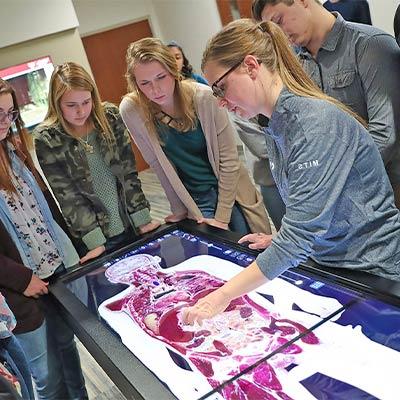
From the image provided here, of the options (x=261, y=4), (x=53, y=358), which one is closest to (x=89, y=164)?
(x=53, y=358)

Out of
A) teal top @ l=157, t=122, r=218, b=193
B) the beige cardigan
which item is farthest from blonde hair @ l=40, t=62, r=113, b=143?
teal top @ l=157, t=122, r=218, b=193

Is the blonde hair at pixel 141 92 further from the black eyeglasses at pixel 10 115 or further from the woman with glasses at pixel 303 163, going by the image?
the woman with glasses at pixel 303 163

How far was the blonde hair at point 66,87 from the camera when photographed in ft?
6.12

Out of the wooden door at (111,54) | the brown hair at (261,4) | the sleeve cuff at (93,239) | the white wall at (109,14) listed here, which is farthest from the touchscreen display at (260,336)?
the white wall at (109,14)

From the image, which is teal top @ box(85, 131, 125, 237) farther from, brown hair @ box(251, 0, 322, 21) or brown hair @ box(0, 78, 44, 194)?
brown hair @ box(251, 0, 322, 21)

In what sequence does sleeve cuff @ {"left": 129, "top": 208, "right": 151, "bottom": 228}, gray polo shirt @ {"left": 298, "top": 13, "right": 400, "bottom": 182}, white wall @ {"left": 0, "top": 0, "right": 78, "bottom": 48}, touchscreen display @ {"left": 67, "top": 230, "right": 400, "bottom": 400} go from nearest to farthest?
touchscreen display @ {"left": 67, "top": 230, "right": 400, "bottom": 400}, gray polo shirt @ {"left": 298, "top": 13, "right": 400, "bottom": 182}, sleeve cuff @ {"left": 129, "top": 208, "right": 151, "bottom": 228}, white wall @ {"left": 0, "top": 0, "right": 78, "bottom": 48}

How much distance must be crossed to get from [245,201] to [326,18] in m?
0.87

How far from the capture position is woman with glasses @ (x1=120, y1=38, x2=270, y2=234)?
1.85 m

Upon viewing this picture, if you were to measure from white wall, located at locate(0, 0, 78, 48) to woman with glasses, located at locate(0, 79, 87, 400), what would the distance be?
3299 mm

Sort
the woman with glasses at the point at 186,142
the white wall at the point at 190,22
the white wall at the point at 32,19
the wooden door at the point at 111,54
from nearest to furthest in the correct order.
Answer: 1. the woman with glasses at the point at 186,142
2. the white wall at the point at 32,19
3. the white wall at the point at 190,22
4. the wooden door at the point at 111,54

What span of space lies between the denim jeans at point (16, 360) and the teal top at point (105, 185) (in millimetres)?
622

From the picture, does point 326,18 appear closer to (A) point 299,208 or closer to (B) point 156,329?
(A) point 299,208

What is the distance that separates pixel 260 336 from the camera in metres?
1.15

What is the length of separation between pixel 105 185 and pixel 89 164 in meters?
0.11
